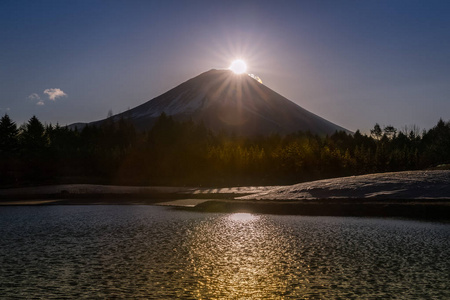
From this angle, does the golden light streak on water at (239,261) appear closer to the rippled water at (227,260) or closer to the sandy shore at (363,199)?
the rippled water at (227,260)

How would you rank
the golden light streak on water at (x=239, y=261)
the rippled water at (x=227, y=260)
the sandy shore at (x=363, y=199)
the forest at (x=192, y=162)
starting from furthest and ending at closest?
the forest at (x=192, y=162)
the sandy shore at (x=363, y=199)
the golden light streak on water at (x=239, y=261)
the rippled water at (x=227, y=260)

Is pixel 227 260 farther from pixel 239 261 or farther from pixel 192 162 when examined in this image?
pixel 192 162

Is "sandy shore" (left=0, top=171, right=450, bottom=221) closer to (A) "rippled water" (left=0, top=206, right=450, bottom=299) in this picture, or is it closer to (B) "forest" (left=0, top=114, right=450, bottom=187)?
(A) "rippled water" (left=0, top=206, right=450, bottom=299)

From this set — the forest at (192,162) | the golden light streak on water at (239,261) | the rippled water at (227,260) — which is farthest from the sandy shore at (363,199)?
the forest at (192,162)

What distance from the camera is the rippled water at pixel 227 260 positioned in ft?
39.1

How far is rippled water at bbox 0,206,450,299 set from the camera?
11.9 m

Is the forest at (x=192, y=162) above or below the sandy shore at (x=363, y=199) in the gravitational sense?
above

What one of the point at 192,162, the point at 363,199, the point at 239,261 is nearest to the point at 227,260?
the point at 239,261

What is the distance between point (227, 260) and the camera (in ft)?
53.3

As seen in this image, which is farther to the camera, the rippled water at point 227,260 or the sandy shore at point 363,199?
the sandy shore at point 363,199

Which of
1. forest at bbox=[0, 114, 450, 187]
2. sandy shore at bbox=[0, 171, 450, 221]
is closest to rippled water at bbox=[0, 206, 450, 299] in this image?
sandy shore at bbox=[0, 171, 450, 221]

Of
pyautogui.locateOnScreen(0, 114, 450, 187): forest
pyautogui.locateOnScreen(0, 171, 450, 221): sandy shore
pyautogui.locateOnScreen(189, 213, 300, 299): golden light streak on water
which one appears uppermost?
pyautogui.locateOnScreen(0, 114, 450, 187): forest

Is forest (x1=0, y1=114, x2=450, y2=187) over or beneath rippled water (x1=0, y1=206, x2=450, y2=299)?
over

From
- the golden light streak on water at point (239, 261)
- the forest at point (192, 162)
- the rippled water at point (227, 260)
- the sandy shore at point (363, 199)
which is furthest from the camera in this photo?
the forest at point (192, 162)
